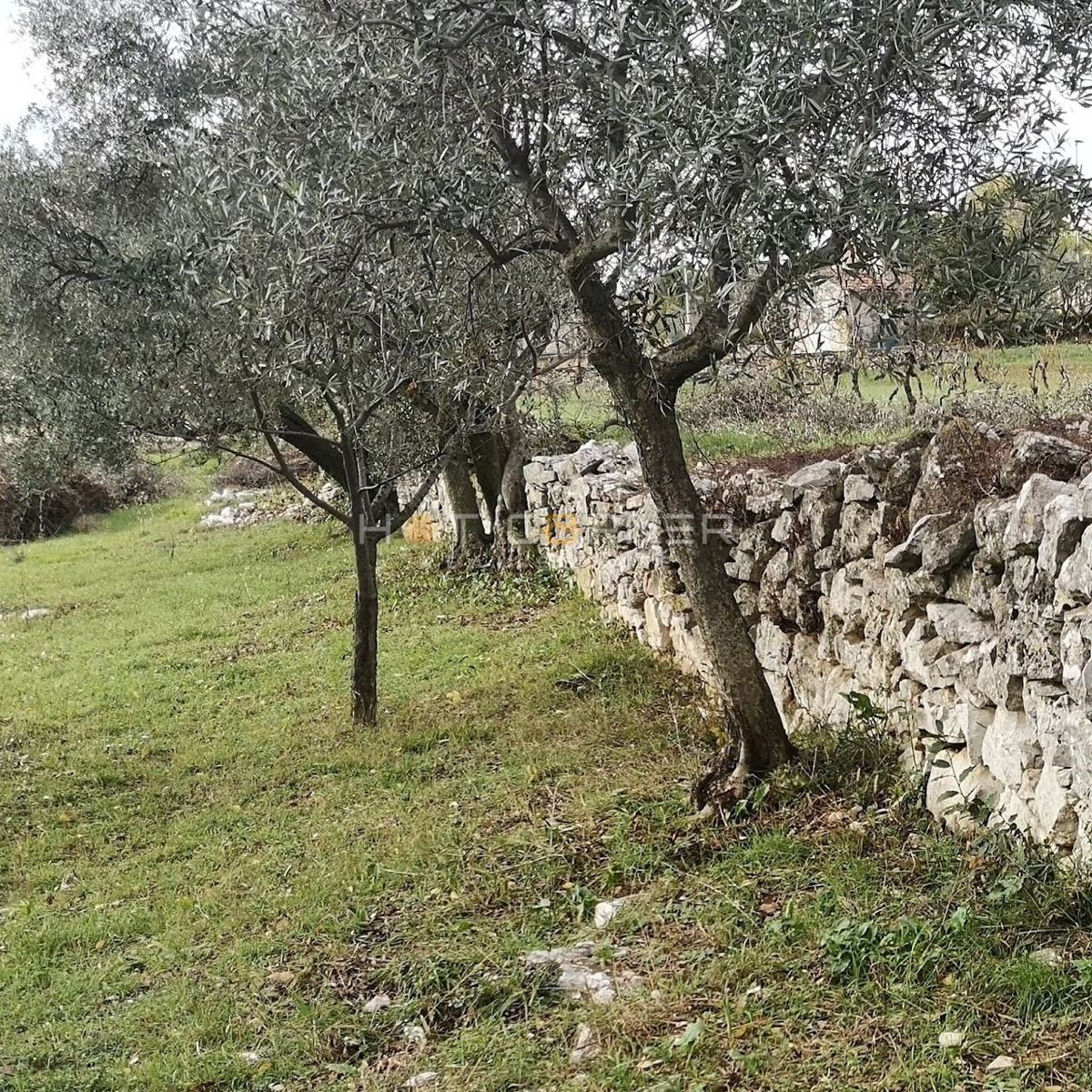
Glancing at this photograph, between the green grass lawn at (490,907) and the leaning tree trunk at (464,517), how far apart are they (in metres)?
5.14

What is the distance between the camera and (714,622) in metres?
6.12

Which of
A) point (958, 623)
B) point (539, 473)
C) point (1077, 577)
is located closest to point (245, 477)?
point (539, 473)

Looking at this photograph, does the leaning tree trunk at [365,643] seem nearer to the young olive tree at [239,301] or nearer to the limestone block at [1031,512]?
the young olive tree at [239,301]

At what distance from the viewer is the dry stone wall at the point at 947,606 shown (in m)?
4.44

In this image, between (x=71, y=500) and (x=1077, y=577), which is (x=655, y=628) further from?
(x=71, y=500)

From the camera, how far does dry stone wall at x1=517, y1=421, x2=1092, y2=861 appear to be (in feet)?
14.6

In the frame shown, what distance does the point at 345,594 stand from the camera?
48.1ft

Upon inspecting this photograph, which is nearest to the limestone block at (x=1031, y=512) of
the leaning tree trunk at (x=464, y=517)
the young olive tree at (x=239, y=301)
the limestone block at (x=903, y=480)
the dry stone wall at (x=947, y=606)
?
the dry stone wall at (x=947, y=606)

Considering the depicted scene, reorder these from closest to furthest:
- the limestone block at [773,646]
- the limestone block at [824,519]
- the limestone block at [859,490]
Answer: the limestone block at [859,490] < the limestone block at [824,519] < the limestone block at [773,646]

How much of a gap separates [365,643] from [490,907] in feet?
12.6

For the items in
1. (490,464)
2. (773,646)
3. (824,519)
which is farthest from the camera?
(490,464)

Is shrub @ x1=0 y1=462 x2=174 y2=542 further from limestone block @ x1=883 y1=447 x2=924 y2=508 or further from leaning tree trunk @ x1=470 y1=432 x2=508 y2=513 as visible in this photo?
limestone block @ x1=883 y1=447 x2=924 y2=508

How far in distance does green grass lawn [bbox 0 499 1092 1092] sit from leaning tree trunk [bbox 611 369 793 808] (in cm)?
21

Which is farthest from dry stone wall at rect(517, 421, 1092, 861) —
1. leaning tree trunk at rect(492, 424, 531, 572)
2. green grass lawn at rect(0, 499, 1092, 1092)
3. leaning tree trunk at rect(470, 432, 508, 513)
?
leaning tree trunk at rect(470, 432, 508, 513)
